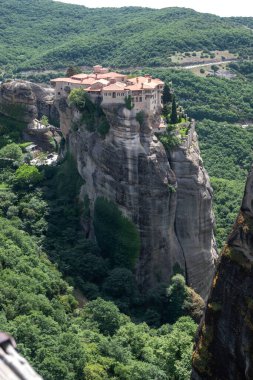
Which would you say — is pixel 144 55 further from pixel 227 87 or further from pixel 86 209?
pixel 86 209

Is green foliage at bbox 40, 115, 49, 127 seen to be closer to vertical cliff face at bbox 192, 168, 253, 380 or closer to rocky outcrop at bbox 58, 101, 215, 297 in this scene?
rocky outcrop at bbox 58, 101, 215, 297

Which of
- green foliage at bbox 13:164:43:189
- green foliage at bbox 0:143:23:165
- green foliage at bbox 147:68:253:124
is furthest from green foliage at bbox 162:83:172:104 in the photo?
green foliage at bbox 147:68:253:124

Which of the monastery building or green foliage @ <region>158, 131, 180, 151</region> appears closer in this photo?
the monastery building

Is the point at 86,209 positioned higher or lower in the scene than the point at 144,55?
lower

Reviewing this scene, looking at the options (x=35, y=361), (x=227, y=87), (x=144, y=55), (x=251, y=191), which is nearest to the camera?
(x=251, y=191)

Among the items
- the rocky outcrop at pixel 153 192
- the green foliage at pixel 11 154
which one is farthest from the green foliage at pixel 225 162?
the green foliage at pixel 11 154

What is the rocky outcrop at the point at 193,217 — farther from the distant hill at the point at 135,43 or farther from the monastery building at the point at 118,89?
the distant hill at the point at 135,43

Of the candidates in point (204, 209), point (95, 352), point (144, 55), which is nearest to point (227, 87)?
point (144, 55)
